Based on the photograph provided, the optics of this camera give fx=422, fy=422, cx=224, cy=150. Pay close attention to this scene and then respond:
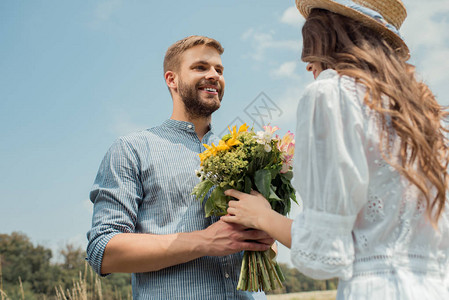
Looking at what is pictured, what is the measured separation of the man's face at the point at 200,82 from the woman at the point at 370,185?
156 cm

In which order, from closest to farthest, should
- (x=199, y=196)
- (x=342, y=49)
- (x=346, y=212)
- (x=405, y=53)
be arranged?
(x=346, y=212) < (x=342, y=49) < (x=405, y=53) < (x=199, y=196)

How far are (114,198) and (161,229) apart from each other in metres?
0.33

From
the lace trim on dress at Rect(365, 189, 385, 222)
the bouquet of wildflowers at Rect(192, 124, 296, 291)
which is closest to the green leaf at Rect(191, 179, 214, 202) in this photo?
the bouquet of wildflowers at Rect(192, 124, 296, 291)

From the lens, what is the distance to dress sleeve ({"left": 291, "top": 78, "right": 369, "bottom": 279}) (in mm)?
1442

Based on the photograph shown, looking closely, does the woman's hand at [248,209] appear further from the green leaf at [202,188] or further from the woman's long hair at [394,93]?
the woman's long hair at [394,93]

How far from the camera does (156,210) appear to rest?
258 centimetres

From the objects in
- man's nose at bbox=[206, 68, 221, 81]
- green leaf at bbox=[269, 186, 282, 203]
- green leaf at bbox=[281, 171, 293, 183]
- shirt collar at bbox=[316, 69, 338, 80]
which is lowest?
green leaf at bbox=[269, 186, 282, 203]

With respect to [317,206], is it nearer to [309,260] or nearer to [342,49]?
[309,260]

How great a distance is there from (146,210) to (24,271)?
95.2ft

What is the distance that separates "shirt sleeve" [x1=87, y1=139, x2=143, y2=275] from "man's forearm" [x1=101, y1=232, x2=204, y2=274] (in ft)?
0.24

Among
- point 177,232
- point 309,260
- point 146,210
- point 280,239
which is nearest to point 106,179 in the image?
point 146,210

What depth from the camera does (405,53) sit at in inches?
73.0

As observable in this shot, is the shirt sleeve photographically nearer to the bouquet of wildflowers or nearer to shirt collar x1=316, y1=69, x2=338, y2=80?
the bouquet of wildflowers

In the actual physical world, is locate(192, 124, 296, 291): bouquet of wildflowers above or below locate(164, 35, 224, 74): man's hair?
below
